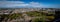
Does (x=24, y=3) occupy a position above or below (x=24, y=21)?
above

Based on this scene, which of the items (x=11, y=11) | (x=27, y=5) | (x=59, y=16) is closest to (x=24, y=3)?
(x=27, y=5)

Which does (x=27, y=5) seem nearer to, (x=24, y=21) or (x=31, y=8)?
(x=31, y=8)

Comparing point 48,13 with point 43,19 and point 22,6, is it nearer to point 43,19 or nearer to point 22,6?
point 43,19

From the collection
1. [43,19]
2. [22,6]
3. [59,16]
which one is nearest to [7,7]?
[22,6]

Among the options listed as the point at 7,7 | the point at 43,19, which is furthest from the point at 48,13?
the point at 7,7

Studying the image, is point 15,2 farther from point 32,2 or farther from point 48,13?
point 48,13

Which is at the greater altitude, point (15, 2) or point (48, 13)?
point (15, 2)

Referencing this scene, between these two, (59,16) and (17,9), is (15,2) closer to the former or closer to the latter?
(17,9)

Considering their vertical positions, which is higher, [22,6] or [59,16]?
[22,6]
